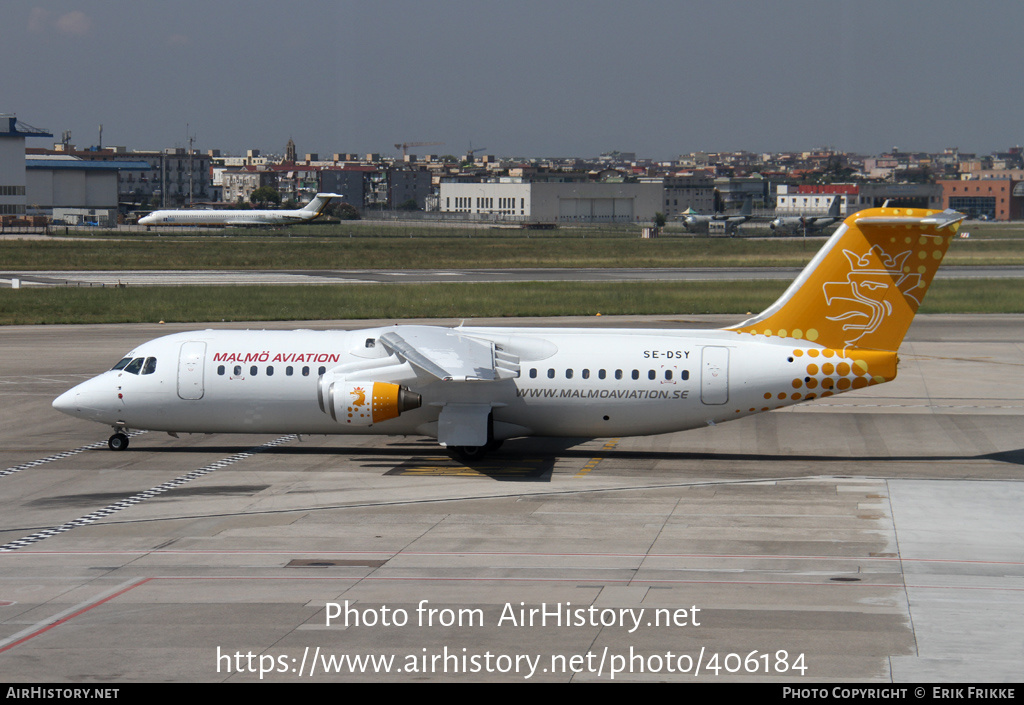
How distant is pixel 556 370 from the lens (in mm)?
29844

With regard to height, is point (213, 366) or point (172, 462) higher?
point (213, 366)

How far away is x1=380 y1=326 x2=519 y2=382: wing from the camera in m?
26.3

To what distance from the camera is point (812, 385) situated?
2895 centimetres

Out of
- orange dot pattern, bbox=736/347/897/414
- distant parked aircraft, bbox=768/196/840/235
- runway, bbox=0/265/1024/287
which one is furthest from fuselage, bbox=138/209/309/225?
orange dot pattern, bbox=736/347/897/414

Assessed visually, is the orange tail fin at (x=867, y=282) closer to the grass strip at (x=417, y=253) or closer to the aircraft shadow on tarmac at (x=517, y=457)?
the aircraft shadow on tarmac at (x=517, y=457)

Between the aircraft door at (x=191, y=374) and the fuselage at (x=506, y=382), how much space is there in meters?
0.03

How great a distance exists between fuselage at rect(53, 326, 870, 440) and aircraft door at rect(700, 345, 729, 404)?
0.09 feet

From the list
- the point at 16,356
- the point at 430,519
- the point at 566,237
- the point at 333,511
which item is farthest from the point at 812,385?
the point at 566,237

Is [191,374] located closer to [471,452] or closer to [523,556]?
[471,452]

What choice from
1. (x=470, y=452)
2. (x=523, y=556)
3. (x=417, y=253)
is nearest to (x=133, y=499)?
(x=470, y=452)

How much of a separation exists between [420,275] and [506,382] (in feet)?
198

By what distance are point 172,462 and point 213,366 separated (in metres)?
2.88

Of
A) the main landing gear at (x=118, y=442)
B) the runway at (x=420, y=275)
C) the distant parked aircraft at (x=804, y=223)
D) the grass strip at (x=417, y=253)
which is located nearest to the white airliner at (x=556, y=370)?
the main landing gear at (x=118, y=442)
